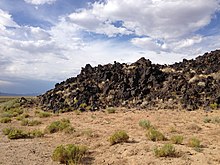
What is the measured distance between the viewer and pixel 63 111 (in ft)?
107

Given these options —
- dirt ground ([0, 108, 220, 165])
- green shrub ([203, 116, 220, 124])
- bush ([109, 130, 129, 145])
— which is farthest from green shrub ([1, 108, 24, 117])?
green shrub ([203, 116, 220, 124])

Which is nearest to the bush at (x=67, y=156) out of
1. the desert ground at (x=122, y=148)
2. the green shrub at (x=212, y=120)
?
the desert ground at (x=122, y=148)

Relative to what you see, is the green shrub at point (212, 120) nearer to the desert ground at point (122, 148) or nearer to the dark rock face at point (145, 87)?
the desert ground at point (122, 148)

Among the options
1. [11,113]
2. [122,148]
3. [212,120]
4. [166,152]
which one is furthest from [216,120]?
[11,113]

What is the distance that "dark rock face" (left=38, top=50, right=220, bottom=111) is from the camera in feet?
95.7

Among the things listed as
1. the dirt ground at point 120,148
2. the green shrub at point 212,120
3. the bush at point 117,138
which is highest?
the green shrub at point 212,120

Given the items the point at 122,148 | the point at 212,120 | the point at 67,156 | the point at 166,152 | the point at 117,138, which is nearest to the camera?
the point at 166,152

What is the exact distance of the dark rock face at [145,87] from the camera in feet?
95.7

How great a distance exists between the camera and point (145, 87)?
3428cm

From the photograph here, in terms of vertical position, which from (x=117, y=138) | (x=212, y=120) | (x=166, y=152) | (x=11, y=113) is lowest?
(x=166, y=152)

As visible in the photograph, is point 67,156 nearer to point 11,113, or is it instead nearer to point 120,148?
point 120,148

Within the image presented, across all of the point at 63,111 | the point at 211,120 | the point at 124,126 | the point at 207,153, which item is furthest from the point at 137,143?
the point at 63,111

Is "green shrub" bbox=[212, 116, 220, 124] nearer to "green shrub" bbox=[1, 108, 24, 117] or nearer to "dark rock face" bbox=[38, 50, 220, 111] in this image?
"dark rock face" bbox=[38, 50, 220, 111]

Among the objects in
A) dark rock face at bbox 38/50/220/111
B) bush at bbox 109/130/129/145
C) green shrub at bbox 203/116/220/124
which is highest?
dark rock face at bbox 38/50/220/111
